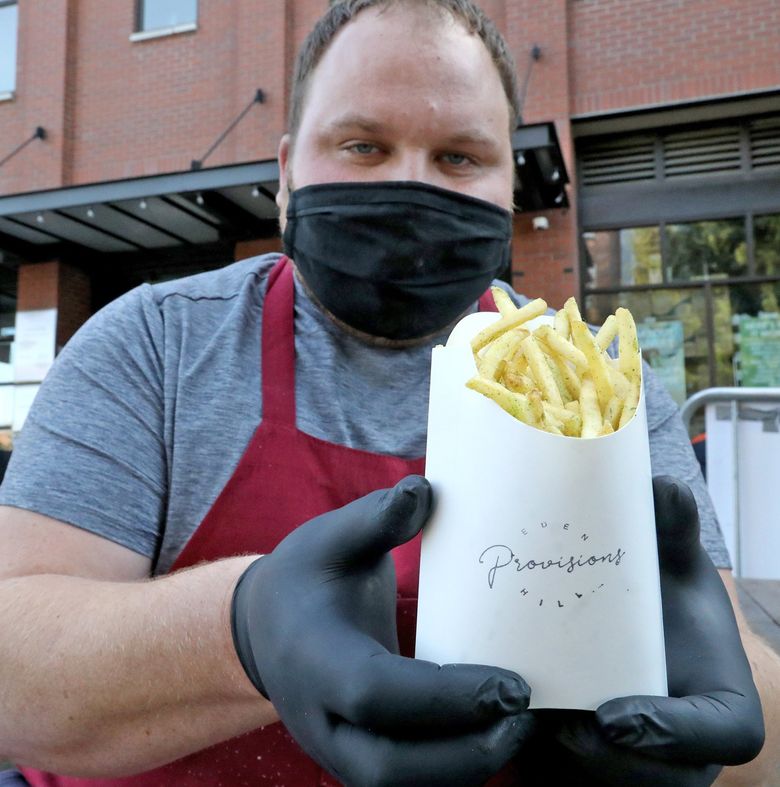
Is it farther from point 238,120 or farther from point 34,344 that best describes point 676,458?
point 34,344

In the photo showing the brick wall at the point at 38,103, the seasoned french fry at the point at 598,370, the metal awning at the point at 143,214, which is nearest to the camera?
the seasoned french fry at the point at 598,370

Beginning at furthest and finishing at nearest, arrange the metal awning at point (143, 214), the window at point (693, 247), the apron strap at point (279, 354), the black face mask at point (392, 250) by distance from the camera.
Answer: the metal awning at point (143, 214)
the window at point (693, 247)
the black face mask at point (392, 250)
the apron strap at point (279, 354)

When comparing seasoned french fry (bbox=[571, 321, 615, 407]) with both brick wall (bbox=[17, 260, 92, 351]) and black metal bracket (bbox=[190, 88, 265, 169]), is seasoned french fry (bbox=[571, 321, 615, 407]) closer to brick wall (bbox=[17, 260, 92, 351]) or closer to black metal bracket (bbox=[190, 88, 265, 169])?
black metal bracket (bbox=[190, 88, 265, 169])

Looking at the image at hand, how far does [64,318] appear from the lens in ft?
35.1

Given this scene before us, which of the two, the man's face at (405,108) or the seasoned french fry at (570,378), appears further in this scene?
the man's face at (405,108)

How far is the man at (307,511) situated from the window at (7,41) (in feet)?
36.9

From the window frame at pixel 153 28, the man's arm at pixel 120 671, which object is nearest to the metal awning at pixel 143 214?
the window frame at pixel 153 28

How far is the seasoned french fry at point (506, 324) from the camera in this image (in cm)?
105

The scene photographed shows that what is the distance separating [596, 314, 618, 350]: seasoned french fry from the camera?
1.06 m

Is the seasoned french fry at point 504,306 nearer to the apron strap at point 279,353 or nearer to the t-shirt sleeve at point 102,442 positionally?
the apron strap at point 279,353

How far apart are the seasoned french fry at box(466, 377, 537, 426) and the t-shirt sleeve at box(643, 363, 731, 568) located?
2.58ft

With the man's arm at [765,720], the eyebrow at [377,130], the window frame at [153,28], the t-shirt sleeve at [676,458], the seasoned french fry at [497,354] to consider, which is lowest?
the man's arm at [765,720]

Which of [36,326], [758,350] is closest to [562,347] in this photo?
[758,350]

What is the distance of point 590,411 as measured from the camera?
→ 37.9 inches
